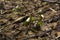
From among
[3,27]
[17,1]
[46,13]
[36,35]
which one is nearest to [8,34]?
[3,27]

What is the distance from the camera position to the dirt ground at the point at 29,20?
3.05 meters

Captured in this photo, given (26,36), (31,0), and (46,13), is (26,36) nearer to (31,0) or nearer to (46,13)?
(46,13)

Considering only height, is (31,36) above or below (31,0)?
below

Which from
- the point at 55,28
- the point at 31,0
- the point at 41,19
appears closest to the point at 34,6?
the point at 31,0

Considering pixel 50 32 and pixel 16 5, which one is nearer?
pixel 50 32

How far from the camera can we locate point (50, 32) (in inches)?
122

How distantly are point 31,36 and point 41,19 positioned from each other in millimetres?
501

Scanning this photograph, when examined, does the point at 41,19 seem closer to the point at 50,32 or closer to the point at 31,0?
the point at 50,32

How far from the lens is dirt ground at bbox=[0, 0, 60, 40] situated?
3.05 metres

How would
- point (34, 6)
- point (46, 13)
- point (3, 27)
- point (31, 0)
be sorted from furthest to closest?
point (31, 0)
point (34, 6)
point (46, 13)
point (3, 27)

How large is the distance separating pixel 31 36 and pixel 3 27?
1.75 ft

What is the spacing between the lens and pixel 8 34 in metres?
3.06

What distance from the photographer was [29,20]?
3.36 m

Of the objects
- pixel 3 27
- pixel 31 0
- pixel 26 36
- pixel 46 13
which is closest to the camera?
pixel 26 36
